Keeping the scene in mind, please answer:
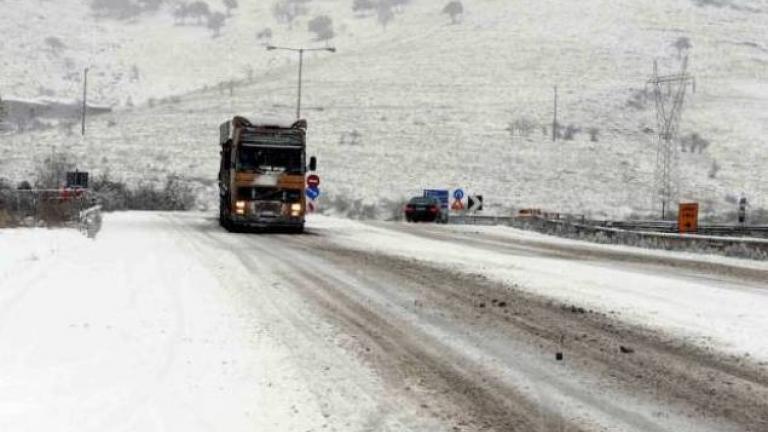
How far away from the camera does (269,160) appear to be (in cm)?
2588

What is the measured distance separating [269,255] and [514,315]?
8.28 m

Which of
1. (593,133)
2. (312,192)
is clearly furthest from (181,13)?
(312,192)

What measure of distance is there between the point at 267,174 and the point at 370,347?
61.0 ft

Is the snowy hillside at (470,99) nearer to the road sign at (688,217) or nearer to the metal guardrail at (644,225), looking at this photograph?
the metal guardrail at (644,225)

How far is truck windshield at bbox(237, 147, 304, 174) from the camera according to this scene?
2573 cm

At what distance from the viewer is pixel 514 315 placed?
9.70 m

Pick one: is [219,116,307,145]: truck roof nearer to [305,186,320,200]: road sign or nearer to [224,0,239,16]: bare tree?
[305,186,320,200]: road sign

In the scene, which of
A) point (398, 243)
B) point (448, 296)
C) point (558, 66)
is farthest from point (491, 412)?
point (558, 66)

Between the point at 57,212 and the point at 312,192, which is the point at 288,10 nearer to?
the point at 312,192

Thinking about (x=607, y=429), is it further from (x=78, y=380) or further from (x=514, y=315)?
(x=514, y=315)

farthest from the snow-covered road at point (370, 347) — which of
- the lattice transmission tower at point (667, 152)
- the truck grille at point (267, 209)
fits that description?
the lattice transmission tower at point (667, 152)

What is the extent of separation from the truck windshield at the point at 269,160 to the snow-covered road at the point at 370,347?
10912mm

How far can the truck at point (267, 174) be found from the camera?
2550cm

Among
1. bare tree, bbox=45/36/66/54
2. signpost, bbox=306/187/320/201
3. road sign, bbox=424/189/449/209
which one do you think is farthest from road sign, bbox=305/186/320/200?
bare tree, bbox=45/36/66/54
